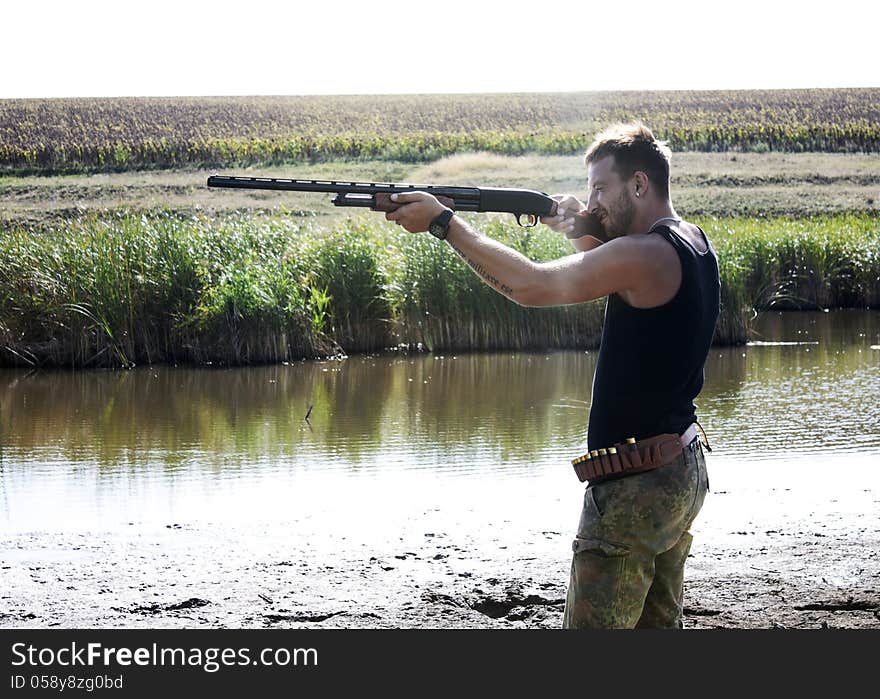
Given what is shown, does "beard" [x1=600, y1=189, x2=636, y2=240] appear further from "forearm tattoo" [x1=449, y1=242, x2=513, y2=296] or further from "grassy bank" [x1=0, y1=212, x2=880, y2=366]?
"grassy bank" [x1=0, y1=212, x2=880, y2=366]

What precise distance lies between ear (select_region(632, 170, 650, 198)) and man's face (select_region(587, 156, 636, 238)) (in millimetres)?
22

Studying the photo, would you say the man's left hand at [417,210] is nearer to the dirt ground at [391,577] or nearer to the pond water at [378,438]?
the dirt ground at [391,577]

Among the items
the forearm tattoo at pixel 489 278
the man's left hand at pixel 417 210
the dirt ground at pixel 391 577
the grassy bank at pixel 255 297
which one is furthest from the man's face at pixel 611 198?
the grassy bank at pixel 255 297

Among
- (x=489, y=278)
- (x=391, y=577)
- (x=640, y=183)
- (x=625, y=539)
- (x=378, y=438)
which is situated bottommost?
(x=378, y=438)

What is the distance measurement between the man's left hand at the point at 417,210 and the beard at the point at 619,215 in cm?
50

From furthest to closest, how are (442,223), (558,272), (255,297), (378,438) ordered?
1. (255,297)
2. (378,438)
3. (442,223)
4. (558,272)

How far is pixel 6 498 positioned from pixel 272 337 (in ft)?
22.8

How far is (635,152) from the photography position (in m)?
3.29

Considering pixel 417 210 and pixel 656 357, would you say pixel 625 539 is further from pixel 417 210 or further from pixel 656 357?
pixel 417 210

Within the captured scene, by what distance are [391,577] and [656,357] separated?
2.40 meters

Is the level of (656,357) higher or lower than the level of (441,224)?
lower

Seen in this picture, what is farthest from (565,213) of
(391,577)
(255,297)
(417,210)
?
(255,297)

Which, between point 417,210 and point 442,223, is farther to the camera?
point 417,210

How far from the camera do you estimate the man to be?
3.17 meters
